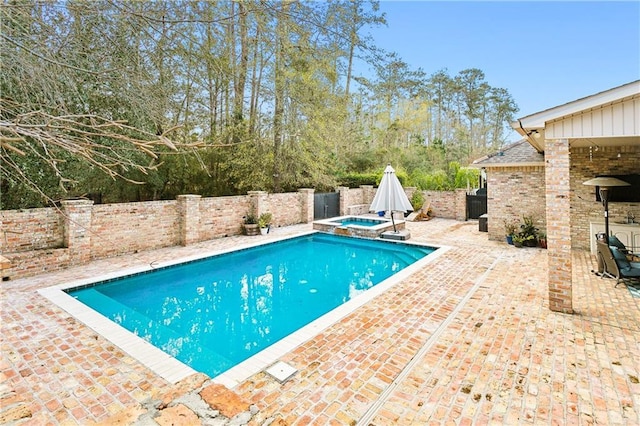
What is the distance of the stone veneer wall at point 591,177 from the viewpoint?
8273 millimetres

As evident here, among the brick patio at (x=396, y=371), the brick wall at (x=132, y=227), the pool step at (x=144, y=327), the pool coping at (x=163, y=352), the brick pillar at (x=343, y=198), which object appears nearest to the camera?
the brick patio at (x=396, y=371)

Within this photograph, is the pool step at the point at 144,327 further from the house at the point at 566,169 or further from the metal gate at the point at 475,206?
the metal gate at the point at 475,206

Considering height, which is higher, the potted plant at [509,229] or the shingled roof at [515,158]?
the shingled roof at [515,158]

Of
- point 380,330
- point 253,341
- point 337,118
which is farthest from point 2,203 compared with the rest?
point 337,118

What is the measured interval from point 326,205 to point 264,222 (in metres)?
5.10

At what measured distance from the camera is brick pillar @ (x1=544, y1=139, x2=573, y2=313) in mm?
4988

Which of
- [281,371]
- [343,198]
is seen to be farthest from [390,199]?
[281,371]

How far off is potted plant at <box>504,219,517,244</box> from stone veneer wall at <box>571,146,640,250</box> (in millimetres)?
1603

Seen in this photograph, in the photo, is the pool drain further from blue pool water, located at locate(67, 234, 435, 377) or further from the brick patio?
blue pool water, located at locate(67, 234, 435, 377)

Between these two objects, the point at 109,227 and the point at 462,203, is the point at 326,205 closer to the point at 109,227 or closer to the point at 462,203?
the point at 462,203


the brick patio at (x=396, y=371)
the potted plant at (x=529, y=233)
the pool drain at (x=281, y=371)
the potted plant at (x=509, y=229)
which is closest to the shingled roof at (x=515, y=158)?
the potted plant at (x=529, y=233)

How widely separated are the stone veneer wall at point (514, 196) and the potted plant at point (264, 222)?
8397mm

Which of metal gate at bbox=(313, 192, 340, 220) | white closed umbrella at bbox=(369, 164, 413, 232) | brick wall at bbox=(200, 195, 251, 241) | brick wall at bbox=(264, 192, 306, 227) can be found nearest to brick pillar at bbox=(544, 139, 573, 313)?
white closed umbrella at bbox=(369, 164, 413, 232)

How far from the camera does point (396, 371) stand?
3.62m
